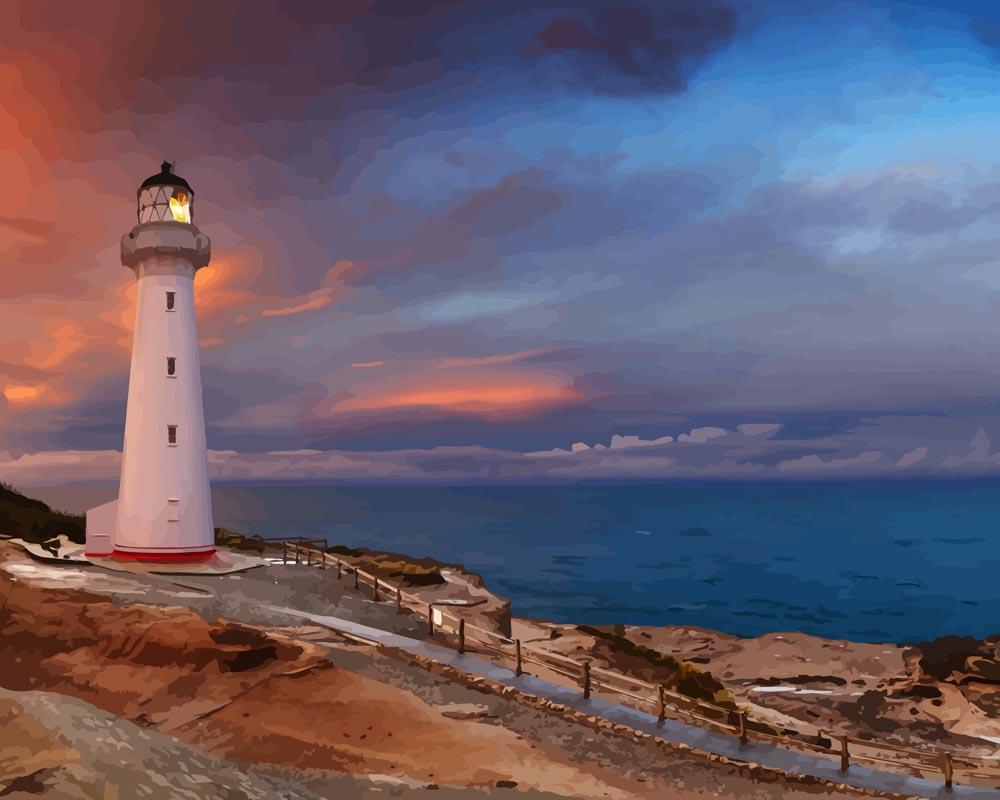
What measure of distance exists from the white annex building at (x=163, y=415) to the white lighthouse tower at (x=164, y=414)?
0.03m

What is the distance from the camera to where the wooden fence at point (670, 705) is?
15484 millimetres

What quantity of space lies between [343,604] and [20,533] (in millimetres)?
16402

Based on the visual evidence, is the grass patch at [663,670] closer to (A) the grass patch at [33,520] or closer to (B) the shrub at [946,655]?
(B) the shrub at [946,655]

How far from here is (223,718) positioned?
1595cm

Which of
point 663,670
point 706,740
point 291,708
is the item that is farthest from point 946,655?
point 291,708

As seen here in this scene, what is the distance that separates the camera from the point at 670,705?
2027 cm

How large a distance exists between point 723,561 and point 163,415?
85196 millimetres

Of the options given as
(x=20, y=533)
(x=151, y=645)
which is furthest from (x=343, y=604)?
(x=20, y=533)

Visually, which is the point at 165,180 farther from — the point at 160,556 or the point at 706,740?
the point at 706,740

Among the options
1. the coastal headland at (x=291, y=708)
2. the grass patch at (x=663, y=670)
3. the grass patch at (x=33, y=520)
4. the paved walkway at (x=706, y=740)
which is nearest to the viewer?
the coastal headland at (x=291, y=708)

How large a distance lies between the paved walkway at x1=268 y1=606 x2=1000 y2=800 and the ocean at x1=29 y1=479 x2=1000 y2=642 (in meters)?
52.0

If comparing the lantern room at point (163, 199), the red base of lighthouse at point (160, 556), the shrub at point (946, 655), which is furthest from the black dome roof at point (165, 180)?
the shrub at point (946, 655)

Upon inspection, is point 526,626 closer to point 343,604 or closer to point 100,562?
point 343,604

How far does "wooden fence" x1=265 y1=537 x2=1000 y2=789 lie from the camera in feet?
50.8
